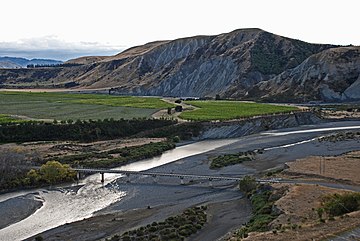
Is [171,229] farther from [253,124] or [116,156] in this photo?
[253,124]

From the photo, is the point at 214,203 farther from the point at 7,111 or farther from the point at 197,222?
the point at 7,111

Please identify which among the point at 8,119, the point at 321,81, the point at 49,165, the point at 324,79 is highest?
the point at 324,79

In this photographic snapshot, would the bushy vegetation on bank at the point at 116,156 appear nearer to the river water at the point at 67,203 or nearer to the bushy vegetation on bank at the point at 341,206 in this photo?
the river water at the point at 67,203

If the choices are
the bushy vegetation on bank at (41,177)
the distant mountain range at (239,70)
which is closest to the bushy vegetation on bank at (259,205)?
the bushy vegetation on bank at (41,177)

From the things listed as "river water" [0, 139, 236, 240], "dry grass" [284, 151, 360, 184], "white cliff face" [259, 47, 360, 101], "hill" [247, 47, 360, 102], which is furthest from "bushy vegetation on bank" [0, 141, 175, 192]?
"white cliff face" [259, 47, 360, 101]

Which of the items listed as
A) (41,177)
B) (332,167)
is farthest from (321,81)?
(41,177)

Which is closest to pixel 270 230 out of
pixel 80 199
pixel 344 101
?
pixel 80 199
